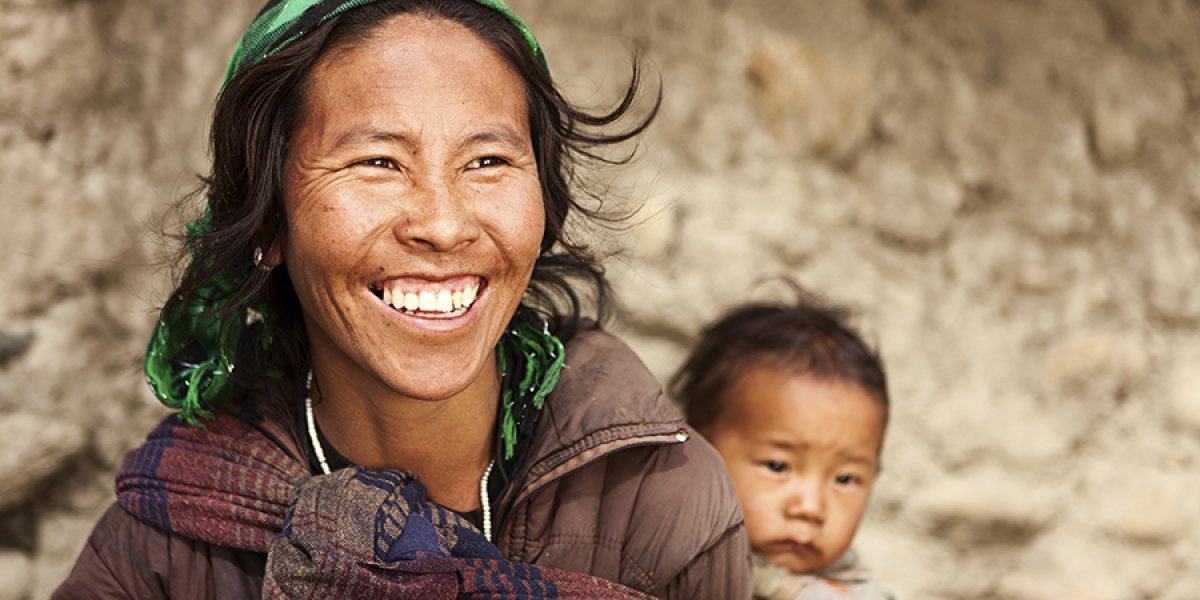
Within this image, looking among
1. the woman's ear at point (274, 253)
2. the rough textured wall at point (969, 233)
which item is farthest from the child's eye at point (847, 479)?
the woman's ear at point (274, 253)

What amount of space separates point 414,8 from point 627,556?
2.89 ft

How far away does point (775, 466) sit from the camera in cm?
265

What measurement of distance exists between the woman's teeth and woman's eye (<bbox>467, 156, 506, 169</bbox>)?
169 mm

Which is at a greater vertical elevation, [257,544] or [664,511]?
[664,511]

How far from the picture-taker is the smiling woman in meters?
1.79

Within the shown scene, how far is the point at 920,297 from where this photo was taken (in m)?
3.15

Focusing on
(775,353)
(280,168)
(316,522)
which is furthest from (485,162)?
(775,353)

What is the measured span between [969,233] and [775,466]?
0.90m

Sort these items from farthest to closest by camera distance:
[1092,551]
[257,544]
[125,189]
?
1. [1092,551]
2. [125,189]
3. [257,544]

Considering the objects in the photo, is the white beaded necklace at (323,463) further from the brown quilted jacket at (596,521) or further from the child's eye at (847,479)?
the child's eye at (847,479)

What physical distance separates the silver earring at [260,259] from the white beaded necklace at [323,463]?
24 centimetres

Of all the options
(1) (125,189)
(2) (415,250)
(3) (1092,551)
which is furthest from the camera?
(3) (1092,551)

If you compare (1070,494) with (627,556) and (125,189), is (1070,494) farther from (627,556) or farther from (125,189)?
(125,189)

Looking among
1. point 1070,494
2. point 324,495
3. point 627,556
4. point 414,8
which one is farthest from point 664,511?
point 1070,494
